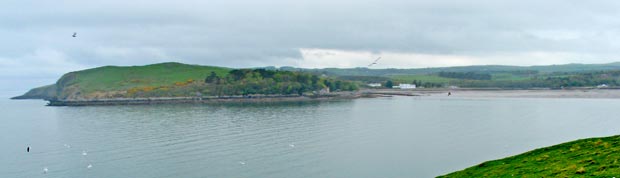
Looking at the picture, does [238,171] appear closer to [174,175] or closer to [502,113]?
[174,175]

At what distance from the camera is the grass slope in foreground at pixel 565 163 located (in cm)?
2588

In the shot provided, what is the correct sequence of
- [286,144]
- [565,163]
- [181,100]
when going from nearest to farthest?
[565,163] < [286,144] < [181,100]

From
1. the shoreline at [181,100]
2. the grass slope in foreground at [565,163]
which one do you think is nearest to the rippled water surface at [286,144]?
the grass slope in foreground at [565,163]

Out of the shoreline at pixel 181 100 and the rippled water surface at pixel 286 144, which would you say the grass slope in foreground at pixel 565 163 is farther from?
the shoreline at pixel 181 100

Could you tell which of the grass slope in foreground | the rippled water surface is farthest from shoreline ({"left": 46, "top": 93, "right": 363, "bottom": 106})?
the grass slope in foreground

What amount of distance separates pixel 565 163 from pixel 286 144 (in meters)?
39.5

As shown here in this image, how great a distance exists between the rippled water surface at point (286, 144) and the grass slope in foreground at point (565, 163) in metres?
13.2

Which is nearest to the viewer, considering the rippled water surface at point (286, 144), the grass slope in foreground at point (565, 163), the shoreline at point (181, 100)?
the grass slope in foreground at point (565, 163)

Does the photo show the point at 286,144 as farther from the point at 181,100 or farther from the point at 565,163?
the point at 181,100

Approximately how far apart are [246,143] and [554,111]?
75.8m

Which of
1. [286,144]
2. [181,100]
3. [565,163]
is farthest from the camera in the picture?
[181,100]

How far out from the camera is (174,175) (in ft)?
159

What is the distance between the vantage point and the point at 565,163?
97.3ft

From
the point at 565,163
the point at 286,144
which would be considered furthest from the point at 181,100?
the point at 565,163
